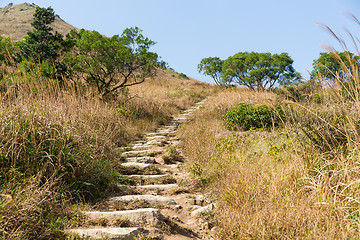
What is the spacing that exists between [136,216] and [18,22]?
52.0 m

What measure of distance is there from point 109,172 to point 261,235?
8.40 feet

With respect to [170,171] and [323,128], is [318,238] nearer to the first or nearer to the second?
[323,128]

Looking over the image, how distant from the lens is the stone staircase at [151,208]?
2547 millimetres

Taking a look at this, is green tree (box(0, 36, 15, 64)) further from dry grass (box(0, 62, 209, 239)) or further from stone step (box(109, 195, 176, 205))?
stone step (box(109, 195, 176, 205))

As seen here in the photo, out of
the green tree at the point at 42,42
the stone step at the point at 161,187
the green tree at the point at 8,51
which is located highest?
the green tree at the point at 42,42

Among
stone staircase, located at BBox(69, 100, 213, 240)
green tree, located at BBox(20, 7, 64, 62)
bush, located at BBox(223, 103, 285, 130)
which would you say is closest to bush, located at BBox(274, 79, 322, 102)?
bush, located at BBox(223, 103, 285, 130)

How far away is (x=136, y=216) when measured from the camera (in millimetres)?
2879

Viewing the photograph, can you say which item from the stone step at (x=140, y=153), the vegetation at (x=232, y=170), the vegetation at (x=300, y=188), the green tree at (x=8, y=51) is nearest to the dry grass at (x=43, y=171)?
the vegetation at (x=232, y=170)

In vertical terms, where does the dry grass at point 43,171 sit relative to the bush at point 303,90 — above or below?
below

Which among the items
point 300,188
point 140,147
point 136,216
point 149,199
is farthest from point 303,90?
point 136,216

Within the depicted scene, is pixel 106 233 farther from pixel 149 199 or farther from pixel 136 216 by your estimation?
pixel 149 199

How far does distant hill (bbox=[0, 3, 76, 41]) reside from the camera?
36856 millimetres

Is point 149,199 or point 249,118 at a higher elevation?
point 249,118

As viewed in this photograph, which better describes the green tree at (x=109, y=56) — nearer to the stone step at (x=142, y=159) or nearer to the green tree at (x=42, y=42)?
the green tree at (x=42, y=42)
